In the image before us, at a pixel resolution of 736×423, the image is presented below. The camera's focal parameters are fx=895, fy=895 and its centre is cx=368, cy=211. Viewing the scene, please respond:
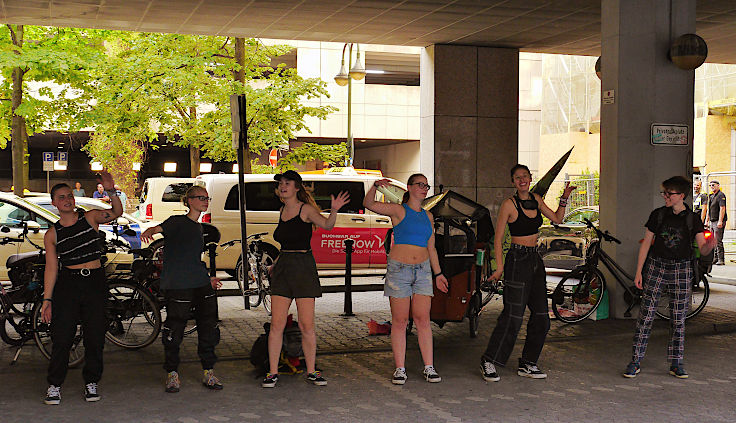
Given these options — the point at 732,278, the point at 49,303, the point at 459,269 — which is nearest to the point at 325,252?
the point at 459,269

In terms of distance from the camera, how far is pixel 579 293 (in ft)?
34.9

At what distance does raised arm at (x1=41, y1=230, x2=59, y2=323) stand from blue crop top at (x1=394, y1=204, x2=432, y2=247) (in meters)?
2.71

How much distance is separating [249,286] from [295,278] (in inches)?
233

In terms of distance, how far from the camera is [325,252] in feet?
50.4

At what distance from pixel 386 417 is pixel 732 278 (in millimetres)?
11903

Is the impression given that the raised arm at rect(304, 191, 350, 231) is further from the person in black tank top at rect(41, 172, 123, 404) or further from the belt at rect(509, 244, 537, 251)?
the person in black tank top at rect(41, 172, 123, 404)

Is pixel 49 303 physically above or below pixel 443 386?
above

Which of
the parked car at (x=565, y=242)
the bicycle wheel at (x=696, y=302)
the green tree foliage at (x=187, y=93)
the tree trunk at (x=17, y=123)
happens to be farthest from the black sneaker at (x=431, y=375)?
the tree trunk at (x=17, y=123)

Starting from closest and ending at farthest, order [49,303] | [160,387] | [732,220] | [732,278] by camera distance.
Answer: [49,303] → [160,387] → [732,278] → [732,220]

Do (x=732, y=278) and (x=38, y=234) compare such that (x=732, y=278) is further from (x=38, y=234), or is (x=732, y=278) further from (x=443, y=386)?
(x=38, y=234)

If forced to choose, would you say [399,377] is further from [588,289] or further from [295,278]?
[588,289]

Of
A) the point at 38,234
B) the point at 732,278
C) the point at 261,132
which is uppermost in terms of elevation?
the point at 261,132

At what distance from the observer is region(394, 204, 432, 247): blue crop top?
24.4 ft

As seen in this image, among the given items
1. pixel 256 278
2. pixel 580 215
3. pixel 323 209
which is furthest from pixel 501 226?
pixel 580 215
